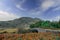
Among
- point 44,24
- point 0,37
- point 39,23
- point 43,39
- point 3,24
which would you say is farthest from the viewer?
point 39,23

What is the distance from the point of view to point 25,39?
7.97m

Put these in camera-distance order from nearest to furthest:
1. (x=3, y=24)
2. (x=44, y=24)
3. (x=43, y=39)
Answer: (x=43, y=39) → (x=3, y=24) → (x=44, y=24)

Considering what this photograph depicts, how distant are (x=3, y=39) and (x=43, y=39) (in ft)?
6.71

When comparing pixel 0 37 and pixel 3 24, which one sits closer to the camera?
pixel 0 37

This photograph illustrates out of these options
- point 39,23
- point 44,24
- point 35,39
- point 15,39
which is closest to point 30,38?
point 35,39

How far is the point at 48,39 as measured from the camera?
809 cm

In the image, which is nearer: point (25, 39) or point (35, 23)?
point (25, 39)

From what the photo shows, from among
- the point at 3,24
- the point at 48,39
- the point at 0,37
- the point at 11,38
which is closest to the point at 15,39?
the point at 11,38

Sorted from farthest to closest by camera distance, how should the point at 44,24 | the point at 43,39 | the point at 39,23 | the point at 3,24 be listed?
the point at 39,23 → the point at 44,24 → the point at 3,24 → the point at 43,39

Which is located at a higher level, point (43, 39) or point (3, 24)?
point (3, 24)

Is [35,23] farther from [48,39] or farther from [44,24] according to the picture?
[48,39]

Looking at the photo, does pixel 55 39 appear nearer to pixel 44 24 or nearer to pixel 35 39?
pixel 35 39

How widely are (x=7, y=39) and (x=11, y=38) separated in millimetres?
300

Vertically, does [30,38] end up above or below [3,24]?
below
